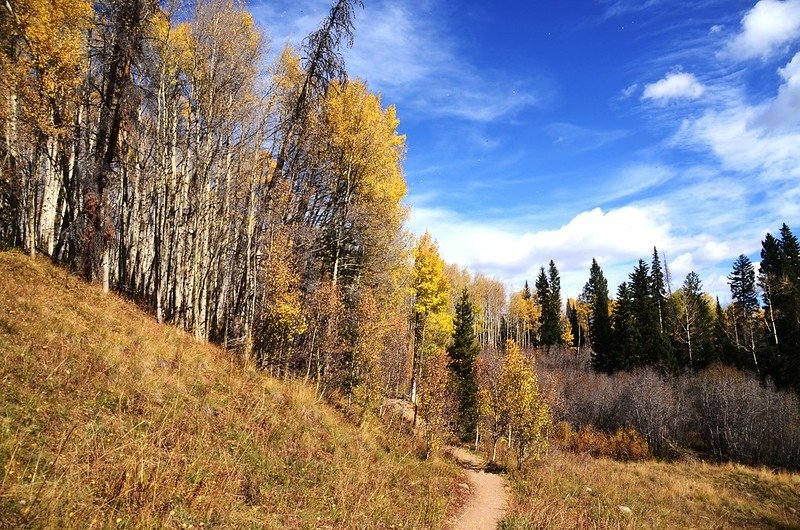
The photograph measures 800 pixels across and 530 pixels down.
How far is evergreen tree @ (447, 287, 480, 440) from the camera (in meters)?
30.0

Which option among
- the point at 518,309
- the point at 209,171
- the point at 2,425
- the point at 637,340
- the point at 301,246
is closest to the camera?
the point at 2,425

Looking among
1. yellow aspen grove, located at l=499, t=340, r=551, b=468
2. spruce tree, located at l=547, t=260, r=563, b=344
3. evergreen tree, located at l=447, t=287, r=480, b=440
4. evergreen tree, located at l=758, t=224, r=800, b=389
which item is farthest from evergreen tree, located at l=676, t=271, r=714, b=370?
yellow aspen grove, located at l=499, t=340, r=551, b=468

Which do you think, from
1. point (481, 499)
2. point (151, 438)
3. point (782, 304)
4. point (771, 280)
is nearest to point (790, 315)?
point (782, 304)

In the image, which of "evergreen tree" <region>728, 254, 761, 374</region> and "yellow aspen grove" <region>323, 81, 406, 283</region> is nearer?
"yellow aspen grove" <region>323, 81, 406, 283</region>

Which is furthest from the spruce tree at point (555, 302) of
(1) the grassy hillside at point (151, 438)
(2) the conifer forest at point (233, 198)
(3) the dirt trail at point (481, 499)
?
(1) the grassy hillside at point (151, 438)

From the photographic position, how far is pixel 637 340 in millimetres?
50531

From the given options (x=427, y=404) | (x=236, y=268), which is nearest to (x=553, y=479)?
(x=427, y=404)

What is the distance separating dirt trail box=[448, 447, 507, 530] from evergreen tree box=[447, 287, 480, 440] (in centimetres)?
800

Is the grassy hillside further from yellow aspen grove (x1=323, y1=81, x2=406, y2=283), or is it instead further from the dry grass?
yellow aspen grove (x1=323, y1=81, x2=406, y2=283)

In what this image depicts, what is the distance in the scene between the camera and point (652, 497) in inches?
765

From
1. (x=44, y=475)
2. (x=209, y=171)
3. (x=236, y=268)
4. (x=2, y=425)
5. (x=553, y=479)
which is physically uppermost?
(x=209, y=171)

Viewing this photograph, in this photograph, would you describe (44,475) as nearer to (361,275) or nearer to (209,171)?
(209,171)

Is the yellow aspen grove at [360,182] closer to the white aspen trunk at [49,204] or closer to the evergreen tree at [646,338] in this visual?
the white aspen trunk at [49,204]

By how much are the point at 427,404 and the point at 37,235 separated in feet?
52.2
